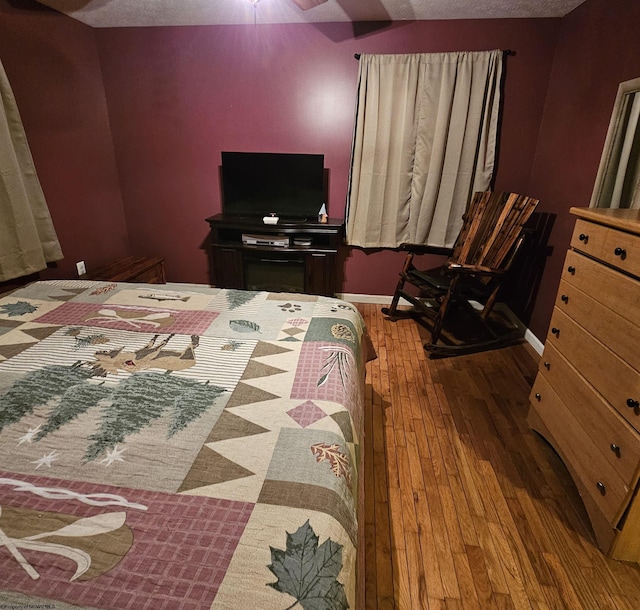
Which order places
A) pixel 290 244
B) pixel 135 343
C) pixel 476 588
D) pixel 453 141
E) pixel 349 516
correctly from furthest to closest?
pixel 290 244 → pixel 453 141 → pixel 135 343 → pixel 476 588 → pixel 349 516

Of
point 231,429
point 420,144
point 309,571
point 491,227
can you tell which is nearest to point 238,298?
point 231,429

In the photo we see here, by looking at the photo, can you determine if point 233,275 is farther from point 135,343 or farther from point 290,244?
point 135,343

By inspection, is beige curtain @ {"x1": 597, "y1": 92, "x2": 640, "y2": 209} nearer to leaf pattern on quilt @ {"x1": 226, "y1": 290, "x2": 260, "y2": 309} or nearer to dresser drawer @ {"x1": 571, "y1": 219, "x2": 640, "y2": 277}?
dresser drawer @ {"x1": 571, "y1": 219, "x2": 640, "y2": 277}

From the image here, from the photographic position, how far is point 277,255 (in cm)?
334

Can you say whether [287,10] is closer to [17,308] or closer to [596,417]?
[17,308]

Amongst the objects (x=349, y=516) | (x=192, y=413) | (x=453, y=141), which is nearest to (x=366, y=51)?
(x=453, y=141)

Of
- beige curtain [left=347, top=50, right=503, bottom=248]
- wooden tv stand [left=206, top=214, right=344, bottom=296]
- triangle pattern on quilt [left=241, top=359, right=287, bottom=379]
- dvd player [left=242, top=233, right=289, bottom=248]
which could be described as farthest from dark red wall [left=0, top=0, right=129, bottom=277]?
triangle pattern on quilt [left=241, top=359, right=287, bottom=379]

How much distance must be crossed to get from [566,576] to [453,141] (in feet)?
9.36

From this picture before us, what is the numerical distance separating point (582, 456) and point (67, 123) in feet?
12.6

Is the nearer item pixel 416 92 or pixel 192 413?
pixel 192 413

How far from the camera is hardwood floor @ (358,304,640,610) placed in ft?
4.27

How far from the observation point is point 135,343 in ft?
4.65

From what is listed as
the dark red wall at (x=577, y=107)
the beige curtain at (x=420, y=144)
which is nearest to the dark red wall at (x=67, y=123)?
the beige curtain at (x=420, y=144)

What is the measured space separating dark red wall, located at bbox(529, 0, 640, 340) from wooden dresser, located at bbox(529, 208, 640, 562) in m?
1.06
